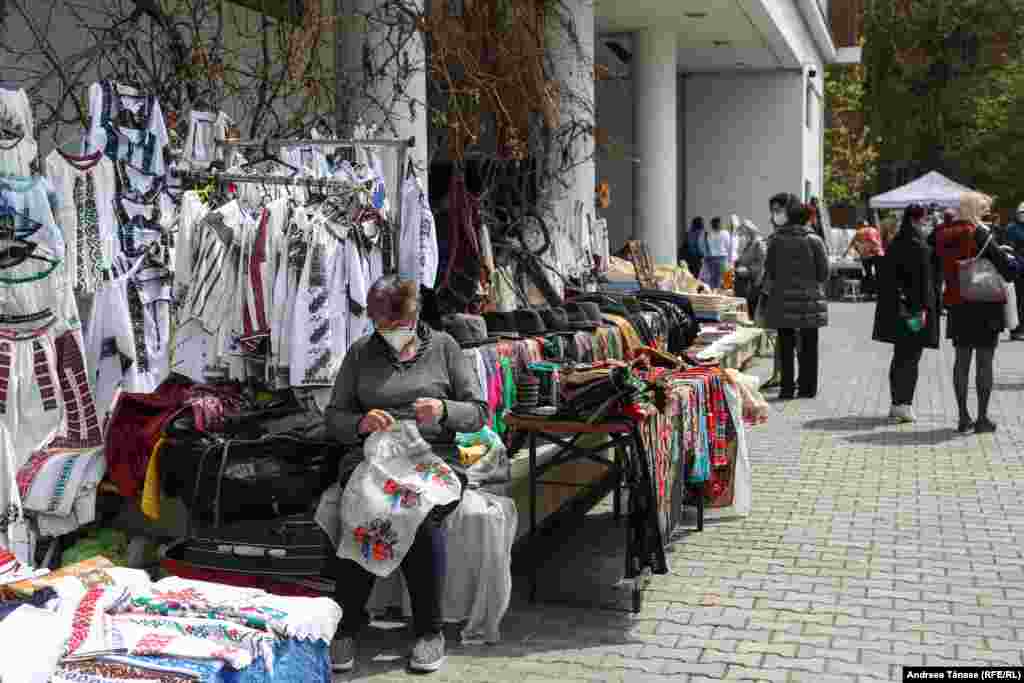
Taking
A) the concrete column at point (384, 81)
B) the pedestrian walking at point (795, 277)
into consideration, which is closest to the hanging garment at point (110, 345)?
the concrete column at point (384, 81)

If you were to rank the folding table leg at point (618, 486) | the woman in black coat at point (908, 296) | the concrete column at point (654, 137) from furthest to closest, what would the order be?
1. the concrete column at point (654, 137)
2. the woman in black coat at point (908, 296)
3. the folding table leg at point (618, 486)

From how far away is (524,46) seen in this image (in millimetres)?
9578

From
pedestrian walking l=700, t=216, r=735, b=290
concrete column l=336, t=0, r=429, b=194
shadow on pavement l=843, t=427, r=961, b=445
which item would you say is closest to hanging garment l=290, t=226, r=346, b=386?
concrete column l=336, t=0, r=429, b=194

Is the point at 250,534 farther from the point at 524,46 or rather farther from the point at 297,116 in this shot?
the point at 524,46

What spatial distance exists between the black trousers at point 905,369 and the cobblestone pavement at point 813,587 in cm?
102

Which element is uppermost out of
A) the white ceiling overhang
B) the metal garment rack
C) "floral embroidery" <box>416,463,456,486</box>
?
the white ceiling overhang

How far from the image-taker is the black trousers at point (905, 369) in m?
9.63

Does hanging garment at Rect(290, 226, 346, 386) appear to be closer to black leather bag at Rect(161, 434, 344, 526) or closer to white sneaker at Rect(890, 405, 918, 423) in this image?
black leather bag at Rect(161, 434, 344, 526)

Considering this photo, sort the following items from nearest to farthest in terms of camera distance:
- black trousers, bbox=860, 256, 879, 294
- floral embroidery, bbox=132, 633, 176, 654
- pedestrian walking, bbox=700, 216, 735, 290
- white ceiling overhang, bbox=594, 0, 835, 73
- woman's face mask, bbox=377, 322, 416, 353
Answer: floral embroidery, bbox=132, 633, 176, 654 → woman's face mask, bbox=377, 322, 416, 353 → white ceiling overhang, bbox=594, 0, 835, 73 → pedestrian walking, bbox=700, 216, 735, 290 → black trousers, bbox=860, 256, 879, 294

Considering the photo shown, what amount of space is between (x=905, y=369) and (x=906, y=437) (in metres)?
0.77

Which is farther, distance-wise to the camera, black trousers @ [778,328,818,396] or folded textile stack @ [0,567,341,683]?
black trousers @ [778,328,818,396]

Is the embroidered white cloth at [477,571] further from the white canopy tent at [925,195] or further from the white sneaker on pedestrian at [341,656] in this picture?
the white canopy tent at [925,195]

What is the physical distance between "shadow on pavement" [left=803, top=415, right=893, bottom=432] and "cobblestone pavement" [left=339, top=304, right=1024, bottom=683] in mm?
791

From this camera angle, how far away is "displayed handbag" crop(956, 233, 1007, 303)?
8.95 meters
